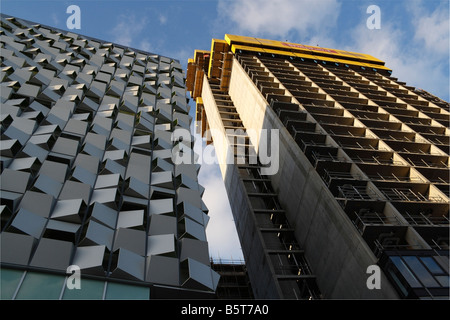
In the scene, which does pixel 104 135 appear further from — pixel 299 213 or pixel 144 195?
pixel 299 213

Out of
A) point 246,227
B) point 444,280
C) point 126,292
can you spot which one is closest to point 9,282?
point 126,292

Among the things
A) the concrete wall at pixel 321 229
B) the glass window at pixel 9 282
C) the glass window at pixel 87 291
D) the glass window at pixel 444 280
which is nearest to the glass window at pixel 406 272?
the concrete wall at pixel 321 229

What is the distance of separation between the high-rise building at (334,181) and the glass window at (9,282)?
1602 centimetres

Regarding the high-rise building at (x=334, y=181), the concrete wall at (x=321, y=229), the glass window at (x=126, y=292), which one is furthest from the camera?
the high-rise building at (x=334, y=181)

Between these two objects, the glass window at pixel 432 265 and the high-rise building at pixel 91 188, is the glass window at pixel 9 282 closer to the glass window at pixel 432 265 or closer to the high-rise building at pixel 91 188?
the high-rise building at pixel 91 188

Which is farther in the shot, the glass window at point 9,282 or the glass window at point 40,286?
the glass window at point 40,286

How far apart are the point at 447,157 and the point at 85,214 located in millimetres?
29338

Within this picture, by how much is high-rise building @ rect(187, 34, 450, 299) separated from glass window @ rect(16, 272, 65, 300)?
1478 cm

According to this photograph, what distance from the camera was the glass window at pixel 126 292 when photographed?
11961 millimetres

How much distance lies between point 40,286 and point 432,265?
17493mm

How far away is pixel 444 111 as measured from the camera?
135 ft

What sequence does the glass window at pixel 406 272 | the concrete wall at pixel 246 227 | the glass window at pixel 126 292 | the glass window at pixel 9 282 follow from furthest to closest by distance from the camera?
the concrete wall at pixel 246 227, the glass window at pixel 406 272, the glass window at pixel 126 292, the glass window at pixel 9 282

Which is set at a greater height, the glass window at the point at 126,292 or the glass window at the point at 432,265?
the glass window at the point at 432,265

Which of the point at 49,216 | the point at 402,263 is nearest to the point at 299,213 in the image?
the point at 402,263
